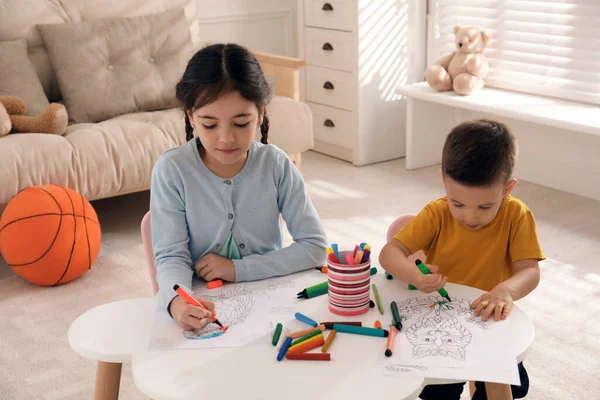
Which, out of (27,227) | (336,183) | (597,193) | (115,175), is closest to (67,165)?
(115,175)

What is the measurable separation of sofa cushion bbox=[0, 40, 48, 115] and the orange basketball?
0.59 metres

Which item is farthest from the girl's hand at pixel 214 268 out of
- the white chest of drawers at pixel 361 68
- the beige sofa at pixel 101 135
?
the white chest of drawers at pixel 361 68

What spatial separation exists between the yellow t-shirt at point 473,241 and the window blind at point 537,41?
2009 mm

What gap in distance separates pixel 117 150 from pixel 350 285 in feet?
5.79

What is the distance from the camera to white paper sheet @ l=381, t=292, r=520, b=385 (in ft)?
3.32

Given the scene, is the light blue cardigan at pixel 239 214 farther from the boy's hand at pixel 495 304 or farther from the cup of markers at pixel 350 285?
the boy's hand at pixel 495 304

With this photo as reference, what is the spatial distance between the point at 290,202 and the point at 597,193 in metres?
2.15

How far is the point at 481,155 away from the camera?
126 cm

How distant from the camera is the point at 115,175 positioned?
2.74 metres

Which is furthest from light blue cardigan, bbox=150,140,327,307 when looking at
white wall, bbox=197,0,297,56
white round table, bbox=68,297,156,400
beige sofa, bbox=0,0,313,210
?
white wall, bbox=197,0,297,56

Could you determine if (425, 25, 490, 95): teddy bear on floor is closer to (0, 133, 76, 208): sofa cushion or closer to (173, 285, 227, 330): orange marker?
(0, 133, 76, 208): sofa cushion

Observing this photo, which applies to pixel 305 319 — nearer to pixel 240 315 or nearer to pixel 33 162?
pixel 240 315

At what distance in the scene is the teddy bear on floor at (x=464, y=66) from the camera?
3.37 metres

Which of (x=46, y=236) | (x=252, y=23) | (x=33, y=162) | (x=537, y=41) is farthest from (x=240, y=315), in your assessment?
(x=252, y=23)
